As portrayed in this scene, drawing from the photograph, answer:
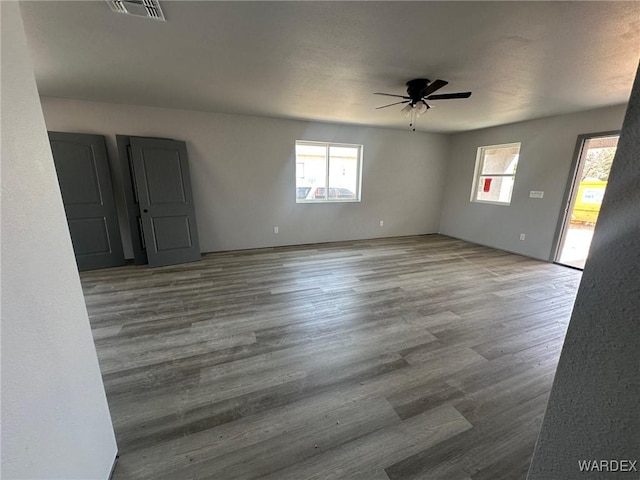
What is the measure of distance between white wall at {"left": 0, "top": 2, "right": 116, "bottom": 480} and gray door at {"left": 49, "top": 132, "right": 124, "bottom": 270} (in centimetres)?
363

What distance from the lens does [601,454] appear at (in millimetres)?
594

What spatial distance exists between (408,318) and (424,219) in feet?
14.4

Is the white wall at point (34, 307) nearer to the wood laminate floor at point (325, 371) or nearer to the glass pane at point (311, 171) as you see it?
the wood laminate floor at point (325, 371)

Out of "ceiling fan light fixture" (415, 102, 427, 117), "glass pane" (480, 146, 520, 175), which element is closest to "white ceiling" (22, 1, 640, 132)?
"ceiling fan light fixture" (415, 102, 427, 117)

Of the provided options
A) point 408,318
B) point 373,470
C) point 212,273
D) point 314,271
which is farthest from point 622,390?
point 212,273

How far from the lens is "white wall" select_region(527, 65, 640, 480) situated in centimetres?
52

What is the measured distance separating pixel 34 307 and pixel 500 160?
6.61m

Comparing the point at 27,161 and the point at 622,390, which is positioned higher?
the point at 27,161

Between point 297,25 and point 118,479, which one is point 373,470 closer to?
Answer: point 118,479

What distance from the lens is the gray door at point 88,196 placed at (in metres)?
3.53

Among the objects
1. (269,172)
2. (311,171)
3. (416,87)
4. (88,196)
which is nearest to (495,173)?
(416,87)

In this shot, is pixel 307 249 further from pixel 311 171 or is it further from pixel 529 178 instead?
pixel 529 178

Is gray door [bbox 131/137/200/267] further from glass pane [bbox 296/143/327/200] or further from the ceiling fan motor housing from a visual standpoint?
the ceiling fan motor housing

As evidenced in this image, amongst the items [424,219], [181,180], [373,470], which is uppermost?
[181,180]
